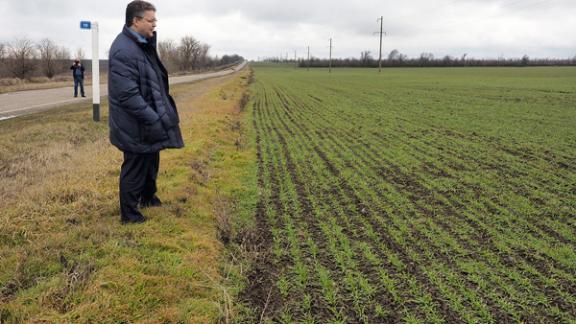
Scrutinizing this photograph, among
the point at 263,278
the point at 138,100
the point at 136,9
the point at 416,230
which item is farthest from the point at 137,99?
the point at 416,230

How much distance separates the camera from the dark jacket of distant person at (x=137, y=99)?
3988mm

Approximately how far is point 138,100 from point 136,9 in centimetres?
92

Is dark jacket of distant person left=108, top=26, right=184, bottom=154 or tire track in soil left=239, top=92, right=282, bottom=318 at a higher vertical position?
dark jacket of distant person left=108, top=26, right=184, bottom=154

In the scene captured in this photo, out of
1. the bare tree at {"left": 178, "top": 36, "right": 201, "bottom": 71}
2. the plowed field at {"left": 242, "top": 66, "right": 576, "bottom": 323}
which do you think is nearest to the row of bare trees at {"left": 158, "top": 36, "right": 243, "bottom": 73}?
the bare tree at {"left": 178, "top": 36, "right": 201, "bottom": 71}

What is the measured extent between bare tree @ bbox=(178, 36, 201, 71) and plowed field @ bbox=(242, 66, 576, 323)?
283ft

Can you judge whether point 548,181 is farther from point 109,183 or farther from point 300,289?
point 109,183

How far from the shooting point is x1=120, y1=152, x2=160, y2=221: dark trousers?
4.42 meters

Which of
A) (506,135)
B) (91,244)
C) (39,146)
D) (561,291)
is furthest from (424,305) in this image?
(506,135)

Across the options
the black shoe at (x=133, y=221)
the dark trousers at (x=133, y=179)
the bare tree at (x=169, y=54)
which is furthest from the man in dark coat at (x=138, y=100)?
the bare tree at (x=169, y=54)

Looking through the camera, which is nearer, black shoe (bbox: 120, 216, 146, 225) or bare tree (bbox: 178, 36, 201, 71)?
black shoe (bbox: 120, 216, 146, 225)

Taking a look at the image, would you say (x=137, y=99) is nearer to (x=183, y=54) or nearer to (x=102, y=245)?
(x=102, y=245)

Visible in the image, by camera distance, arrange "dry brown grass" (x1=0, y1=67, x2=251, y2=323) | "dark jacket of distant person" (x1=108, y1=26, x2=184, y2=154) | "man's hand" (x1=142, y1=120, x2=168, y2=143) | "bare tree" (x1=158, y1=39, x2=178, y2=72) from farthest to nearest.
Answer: "bare tree" (x1=158, y1=39, x2=178, y2=72), "man's hand" (x1=142, y1=120, x2=168, y2=143), "dark jacket of distant person" (x1=108, y1=26, x2=184, y2=154), "dry brown grass" (x1=0, y1=67, x2=251, y2=323)

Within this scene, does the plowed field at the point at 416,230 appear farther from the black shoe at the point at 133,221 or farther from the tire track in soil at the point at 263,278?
the black shoe at the point at 133,221

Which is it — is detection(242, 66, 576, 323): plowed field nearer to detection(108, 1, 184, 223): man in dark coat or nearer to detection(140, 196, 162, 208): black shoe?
detection(140, 196, 162, 208): black shoe
